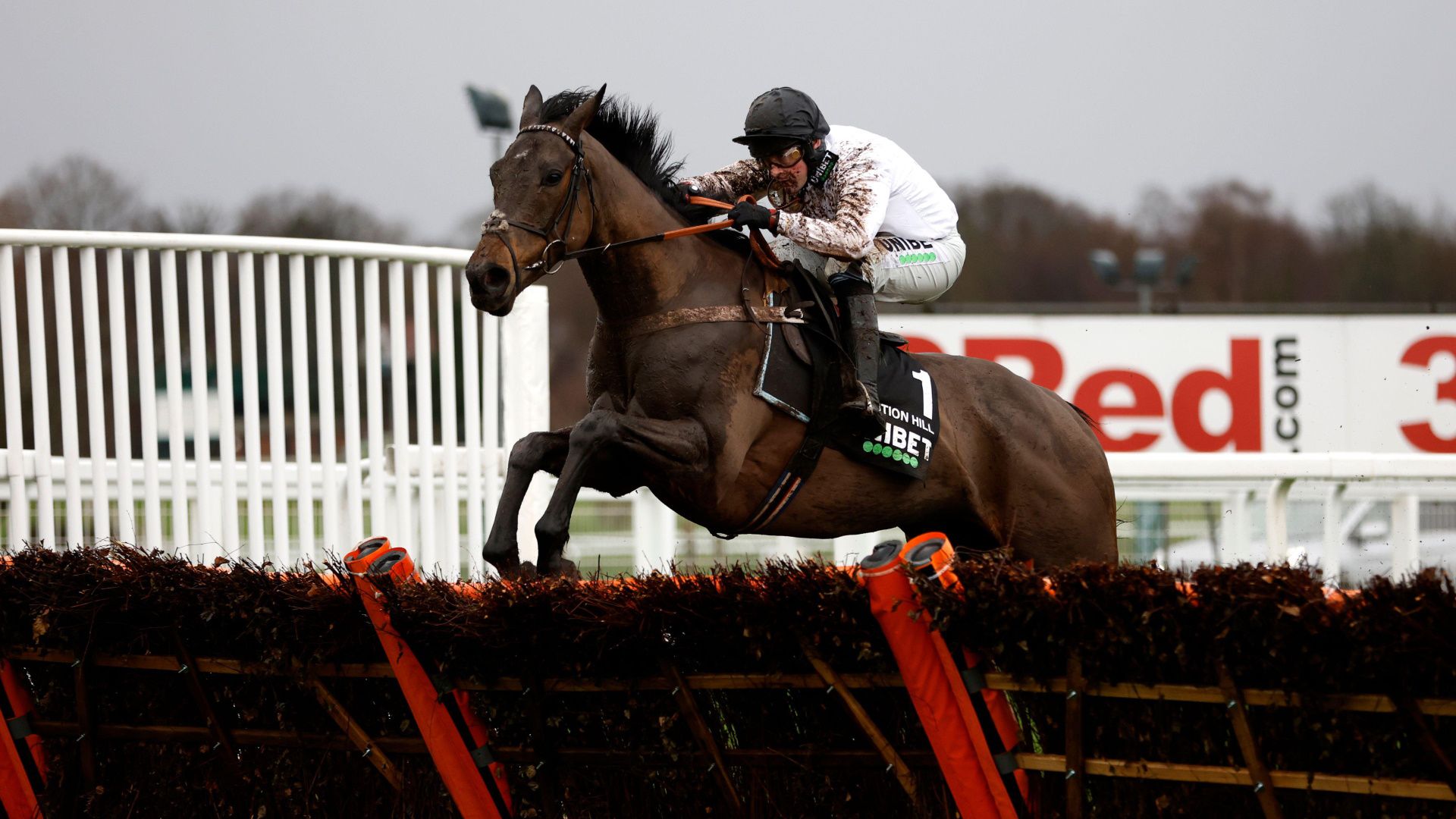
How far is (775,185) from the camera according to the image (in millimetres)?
4836

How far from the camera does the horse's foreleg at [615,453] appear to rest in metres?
4.08

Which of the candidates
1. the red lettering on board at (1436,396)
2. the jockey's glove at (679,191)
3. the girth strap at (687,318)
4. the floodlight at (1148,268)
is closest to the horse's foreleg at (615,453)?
the girth strap at (687,318)

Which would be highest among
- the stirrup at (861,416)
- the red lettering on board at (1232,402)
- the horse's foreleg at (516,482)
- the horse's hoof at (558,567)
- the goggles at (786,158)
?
the goggles at (786,158)

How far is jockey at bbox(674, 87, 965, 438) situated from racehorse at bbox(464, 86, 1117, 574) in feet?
0.72

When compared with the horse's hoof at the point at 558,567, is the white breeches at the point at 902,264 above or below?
above

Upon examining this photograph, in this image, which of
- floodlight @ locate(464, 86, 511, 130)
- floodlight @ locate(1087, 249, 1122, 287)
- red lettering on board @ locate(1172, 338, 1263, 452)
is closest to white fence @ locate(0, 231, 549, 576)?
floodlight @ locate(464, 86, 511, 130)

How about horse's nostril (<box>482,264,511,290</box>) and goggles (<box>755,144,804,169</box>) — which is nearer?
horse's nostril (<box>482,264,511,290</box>)

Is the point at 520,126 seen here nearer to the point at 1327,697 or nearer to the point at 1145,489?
the point at 1327,697

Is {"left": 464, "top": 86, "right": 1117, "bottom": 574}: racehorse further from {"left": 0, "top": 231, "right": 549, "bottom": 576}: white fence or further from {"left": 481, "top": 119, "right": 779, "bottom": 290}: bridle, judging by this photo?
{"left": 0, "top": 231, "right": 549, "bottom": 576}: white fence

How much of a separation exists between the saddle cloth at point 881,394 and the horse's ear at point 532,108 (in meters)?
0.96

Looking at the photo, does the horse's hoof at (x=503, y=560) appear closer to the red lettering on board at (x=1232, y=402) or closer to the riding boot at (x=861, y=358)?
the riding boot at (x=861, y=358)

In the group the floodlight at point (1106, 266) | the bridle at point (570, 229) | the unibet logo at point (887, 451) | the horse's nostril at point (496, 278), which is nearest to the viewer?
the horse's nostril at point (496, 278)

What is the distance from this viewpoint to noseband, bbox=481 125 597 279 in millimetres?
4102

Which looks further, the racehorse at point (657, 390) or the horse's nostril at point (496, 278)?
the racehorse at point (657, 390)
